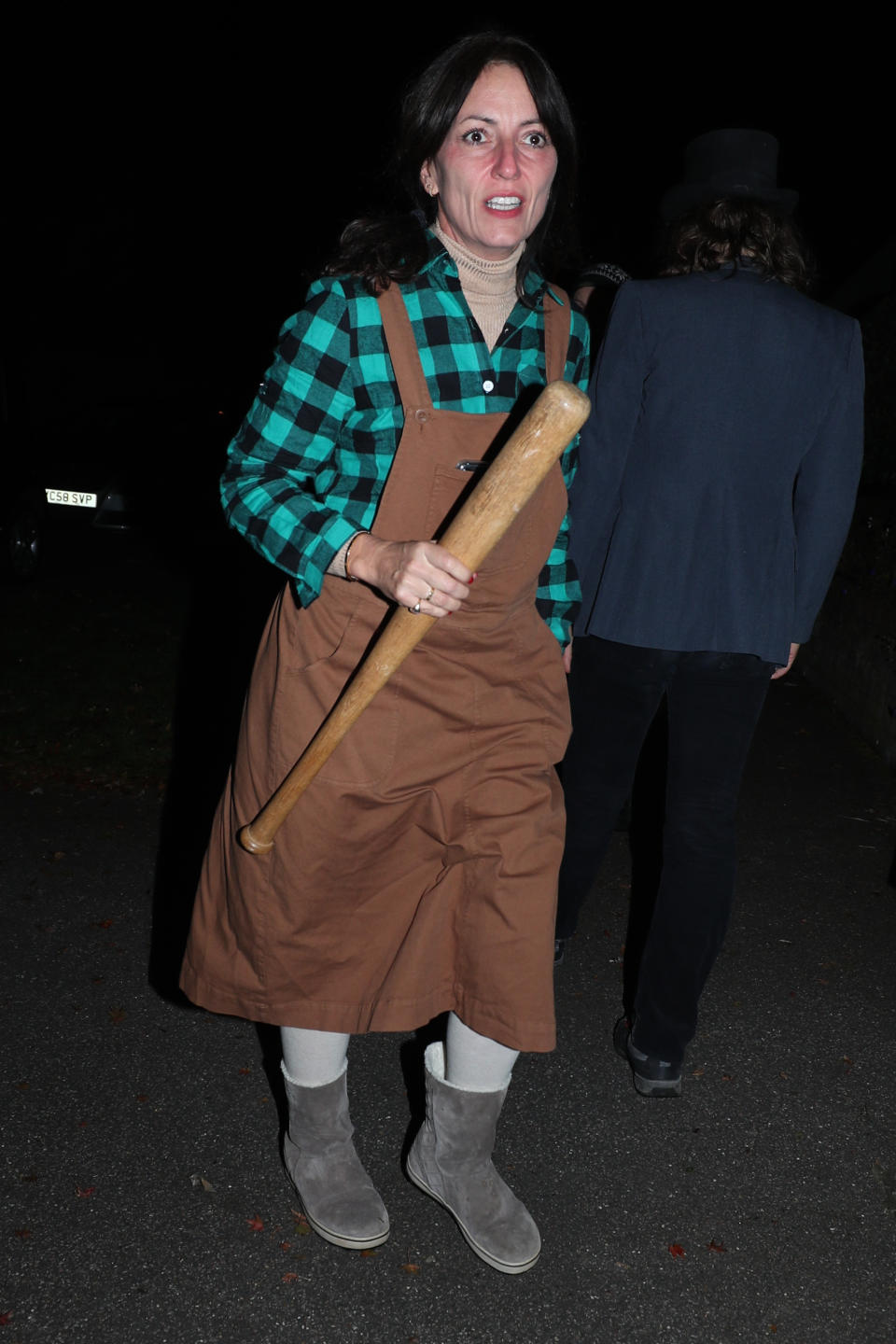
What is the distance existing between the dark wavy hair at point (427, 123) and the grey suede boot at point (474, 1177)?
1544 mm

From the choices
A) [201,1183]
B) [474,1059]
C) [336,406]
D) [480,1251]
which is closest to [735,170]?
[336,406]

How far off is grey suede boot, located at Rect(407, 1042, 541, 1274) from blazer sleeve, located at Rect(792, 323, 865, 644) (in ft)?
4.05

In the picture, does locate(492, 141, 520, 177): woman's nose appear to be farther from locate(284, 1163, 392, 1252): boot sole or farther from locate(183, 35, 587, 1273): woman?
locate(284, 1163, 392, 1252): boot sole

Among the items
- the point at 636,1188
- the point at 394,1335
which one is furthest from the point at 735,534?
the point at 394,1335

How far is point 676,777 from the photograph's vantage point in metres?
2.62

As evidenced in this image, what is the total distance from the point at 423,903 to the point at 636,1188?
3.09ft

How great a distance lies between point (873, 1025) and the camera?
3.28m

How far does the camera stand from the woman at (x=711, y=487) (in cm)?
239

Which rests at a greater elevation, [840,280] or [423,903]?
[840,280]

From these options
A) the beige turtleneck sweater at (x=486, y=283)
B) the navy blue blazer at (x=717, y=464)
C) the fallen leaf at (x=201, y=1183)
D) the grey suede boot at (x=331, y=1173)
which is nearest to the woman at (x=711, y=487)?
the navy blue blazer at (x=717, y=464)

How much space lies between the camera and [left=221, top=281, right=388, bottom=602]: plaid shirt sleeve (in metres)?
1.84

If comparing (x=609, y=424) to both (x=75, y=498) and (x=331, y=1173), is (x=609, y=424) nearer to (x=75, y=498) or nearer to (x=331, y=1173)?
(x=331, y=1173)

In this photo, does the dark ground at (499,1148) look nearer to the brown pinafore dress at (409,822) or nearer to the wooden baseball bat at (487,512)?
the brown pinafore dress at (409,822)

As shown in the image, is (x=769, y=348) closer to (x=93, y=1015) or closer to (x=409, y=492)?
(x=409, y=492)
